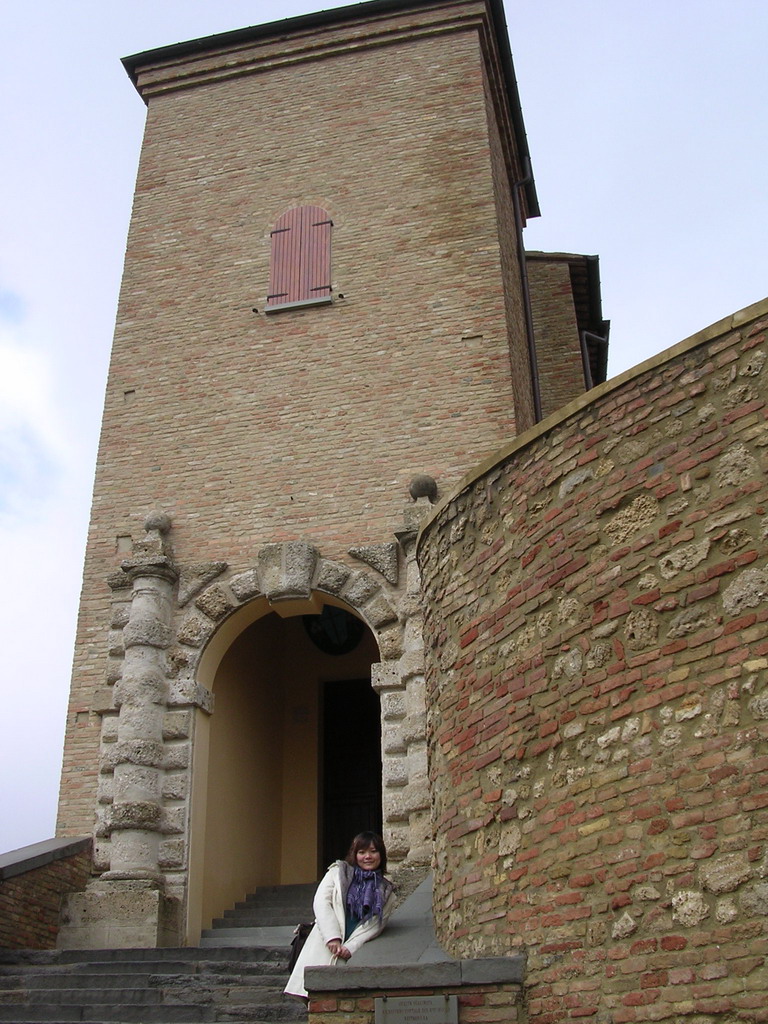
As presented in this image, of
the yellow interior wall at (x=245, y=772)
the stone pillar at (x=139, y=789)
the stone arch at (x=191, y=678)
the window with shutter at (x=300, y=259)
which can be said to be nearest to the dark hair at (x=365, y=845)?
the stone arch at (x=191, y=678)

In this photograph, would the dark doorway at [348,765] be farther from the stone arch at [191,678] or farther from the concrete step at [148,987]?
the concrete step at [148,987]

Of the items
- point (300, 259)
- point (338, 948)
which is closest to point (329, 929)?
point (338, 948)

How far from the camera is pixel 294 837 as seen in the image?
1349 centimetres

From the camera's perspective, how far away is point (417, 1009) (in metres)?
5.30

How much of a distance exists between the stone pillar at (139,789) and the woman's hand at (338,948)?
4495 millimetres

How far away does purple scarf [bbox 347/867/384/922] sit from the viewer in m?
6.26

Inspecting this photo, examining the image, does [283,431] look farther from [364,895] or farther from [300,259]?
[364,895]

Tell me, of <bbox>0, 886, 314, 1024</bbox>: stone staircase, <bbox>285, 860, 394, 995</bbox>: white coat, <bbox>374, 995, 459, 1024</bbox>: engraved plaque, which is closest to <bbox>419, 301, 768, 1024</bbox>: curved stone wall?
<bbox>374, 995, 459, 1024</bbox>: engraved plaque

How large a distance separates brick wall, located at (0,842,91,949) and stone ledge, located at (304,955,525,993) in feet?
16.5

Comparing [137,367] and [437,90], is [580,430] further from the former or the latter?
[437,90]

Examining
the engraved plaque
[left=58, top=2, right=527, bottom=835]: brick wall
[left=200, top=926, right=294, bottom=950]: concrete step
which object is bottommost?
the engraved plaque

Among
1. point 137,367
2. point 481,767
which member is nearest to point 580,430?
point 481,767

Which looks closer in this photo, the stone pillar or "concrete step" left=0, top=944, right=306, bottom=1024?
"concrete step" left=0, top=944, right=306, bottom=1024

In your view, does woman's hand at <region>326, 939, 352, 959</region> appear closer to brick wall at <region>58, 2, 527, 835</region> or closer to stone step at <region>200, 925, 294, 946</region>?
stone step at <region>200, 925, 294, 946</region>
